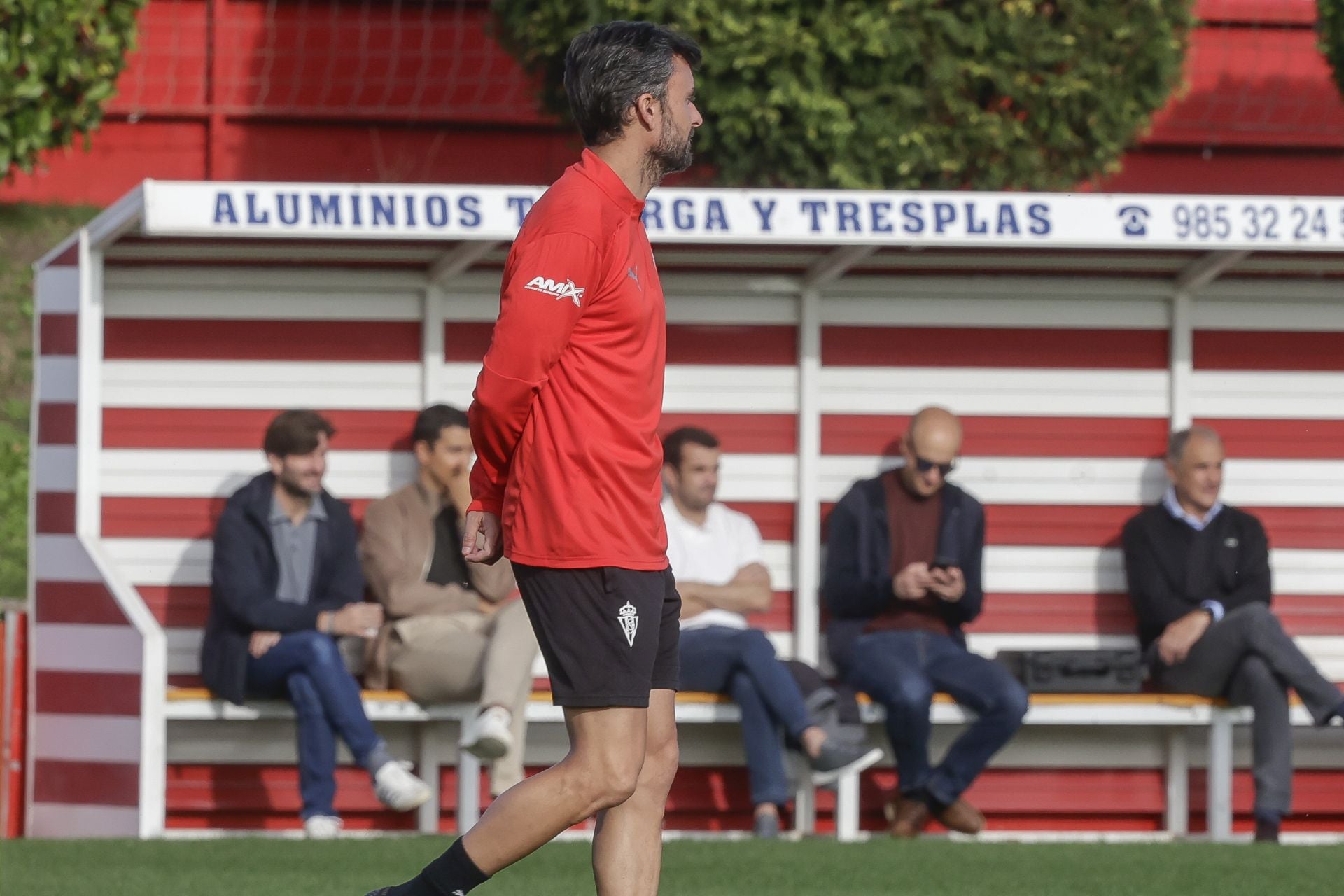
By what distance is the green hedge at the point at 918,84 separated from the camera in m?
10.7

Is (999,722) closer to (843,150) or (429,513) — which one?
(429,513)

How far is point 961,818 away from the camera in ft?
27.1

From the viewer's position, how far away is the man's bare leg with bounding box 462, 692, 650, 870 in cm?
443

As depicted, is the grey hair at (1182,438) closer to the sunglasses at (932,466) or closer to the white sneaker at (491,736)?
the sunglasses at (932,466)

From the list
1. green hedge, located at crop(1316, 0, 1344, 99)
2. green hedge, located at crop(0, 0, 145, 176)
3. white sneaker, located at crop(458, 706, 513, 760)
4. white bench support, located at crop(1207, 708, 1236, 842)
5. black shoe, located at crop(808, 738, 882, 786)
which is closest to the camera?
white sneaker, located at crop(458, 706, 513, 760)

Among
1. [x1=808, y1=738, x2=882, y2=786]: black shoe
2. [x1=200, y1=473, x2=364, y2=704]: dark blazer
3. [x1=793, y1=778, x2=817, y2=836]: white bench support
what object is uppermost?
[x1=200, y1=473, x2=364, y2=704]: dark blazer

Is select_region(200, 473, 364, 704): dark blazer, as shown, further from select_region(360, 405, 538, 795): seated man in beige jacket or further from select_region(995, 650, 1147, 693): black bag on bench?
select_region(995, 650, 1147, 693): black bag on bench

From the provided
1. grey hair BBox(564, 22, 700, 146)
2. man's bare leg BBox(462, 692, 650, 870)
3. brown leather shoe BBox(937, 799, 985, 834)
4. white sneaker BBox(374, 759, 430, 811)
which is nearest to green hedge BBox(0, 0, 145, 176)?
white sneaker BBox(374, 759, 430, 811)

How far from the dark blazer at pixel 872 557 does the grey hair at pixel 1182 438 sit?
0.81 metres

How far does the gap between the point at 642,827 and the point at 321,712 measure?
3531 mm

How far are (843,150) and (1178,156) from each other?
18.3 ft

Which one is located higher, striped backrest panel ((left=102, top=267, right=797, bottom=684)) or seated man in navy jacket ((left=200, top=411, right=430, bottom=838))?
striped backrest panel ((left=102, top=267, right=797, bottom=684))

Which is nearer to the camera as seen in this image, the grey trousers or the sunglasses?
the grey trousers

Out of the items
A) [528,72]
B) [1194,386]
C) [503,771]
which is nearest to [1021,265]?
[1194,386]
